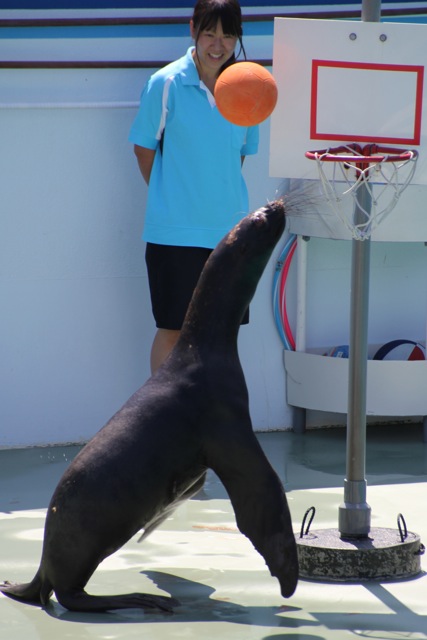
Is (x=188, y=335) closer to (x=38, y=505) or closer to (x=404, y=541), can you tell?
(x=404, y=541)

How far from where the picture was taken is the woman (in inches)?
207

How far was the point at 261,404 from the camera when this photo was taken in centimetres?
621

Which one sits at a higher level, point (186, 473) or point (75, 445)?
point (186, 473)

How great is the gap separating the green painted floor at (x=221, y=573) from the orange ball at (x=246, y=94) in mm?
1599

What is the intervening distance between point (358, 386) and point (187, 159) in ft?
5.59

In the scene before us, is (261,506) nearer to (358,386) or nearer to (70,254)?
(358,386)

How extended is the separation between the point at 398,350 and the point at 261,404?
786 millimetres

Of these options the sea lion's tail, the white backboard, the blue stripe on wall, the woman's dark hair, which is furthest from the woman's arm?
the sea lion's tail

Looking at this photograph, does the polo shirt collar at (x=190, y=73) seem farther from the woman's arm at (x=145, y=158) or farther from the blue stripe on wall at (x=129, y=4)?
the blue stripe on wall at (x=129, y=4)

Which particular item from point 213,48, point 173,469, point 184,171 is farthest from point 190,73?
point 173,469

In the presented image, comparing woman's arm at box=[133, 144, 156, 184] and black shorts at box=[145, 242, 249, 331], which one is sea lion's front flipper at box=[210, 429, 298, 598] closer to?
black shorts at box=[145, 242, 249, 331]

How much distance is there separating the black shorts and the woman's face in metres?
0.83

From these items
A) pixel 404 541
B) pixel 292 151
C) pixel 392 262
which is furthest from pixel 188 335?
pixel 392 262

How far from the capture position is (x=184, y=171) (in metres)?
5.32
